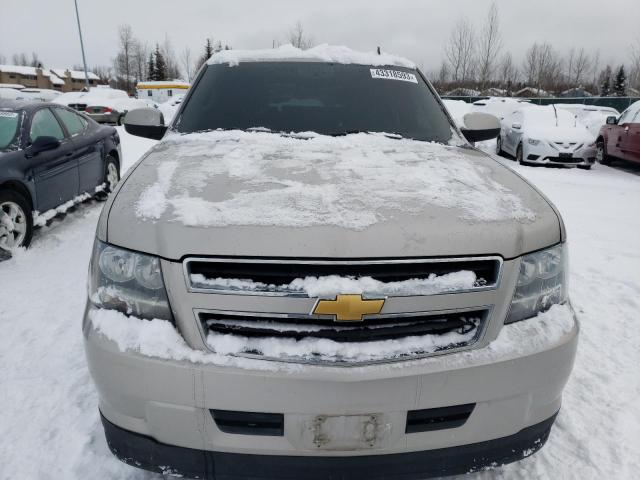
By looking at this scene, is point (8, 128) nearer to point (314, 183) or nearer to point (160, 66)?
point (314, 183)

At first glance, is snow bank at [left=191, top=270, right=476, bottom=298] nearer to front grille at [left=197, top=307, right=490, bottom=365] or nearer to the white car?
front grille at [left=197, top=307, right=490, bottom=365]

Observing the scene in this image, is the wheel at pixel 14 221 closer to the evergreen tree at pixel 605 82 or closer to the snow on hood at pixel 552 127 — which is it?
the snow on hood at pixel 552 127

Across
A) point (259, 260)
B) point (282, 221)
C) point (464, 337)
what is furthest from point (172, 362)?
point (464, 337)

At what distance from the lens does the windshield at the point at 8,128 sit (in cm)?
459

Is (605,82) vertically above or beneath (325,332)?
beneath

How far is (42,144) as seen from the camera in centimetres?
475

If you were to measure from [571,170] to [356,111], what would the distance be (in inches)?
372

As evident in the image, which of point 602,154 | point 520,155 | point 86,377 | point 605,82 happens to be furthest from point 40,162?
point 605,82

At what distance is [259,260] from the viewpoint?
1458mm

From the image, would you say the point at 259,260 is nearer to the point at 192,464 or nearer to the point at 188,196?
the point at 188,196

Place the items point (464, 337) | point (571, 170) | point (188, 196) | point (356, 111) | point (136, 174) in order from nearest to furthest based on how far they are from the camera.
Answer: point (464, 337), point (188, 196), point (136, 174), point (356, 111), point (571, 170)

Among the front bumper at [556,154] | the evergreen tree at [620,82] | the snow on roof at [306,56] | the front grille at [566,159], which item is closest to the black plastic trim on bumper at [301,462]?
the snow on roof at [306,56]

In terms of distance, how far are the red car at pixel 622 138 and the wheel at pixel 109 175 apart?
10381mm

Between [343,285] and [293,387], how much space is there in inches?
13.3
